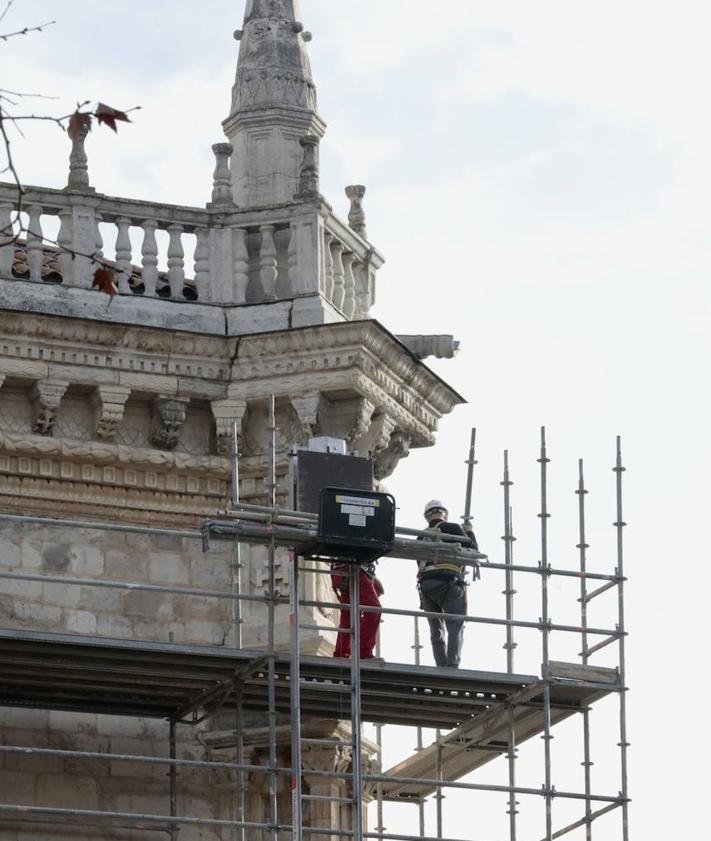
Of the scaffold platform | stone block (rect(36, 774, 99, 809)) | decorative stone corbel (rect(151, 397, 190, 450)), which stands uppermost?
decorative stone corbel (rect(151, 397, 190, 450))

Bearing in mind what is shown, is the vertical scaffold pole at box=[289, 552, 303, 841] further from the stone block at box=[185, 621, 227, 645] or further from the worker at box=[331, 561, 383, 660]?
the stone block at box=[185, 621, 227, 645]

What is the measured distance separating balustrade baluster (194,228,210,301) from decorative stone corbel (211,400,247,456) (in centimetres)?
77

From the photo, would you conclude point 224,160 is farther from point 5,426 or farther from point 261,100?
point 5,426

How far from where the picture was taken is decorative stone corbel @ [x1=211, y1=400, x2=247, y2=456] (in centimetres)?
1820

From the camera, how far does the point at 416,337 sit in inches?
761

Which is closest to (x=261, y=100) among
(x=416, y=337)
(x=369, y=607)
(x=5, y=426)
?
(x=416, y=337)

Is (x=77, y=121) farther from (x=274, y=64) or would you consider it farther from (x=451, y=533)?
(x=274, y=64)

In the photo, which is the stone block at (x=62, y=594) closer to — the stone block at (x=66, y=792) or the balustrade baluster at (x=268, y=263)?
the stone block at (x=66, y=792)

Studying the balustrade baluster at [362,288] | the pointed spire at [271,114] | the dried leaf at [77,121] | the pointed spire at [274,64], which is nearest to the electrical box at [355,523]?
the balustrade baluster at [362,288]

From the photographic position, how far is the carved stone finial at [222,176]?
18.8 meters

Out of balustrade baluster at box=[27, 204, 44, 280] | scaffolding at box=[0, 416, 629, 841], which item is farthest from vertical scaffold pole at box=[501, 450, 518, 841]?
balustrade baluster at box=[27, 204, 44, 280]

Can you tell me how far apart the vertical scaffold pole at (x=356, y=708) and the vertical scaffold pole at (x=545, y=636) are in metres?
1.40

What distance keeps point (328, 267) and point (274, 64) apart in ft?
5.28

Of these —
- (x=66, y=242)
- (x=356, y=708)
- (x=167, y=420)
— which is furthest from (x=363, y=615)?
(x=66, y=242)
